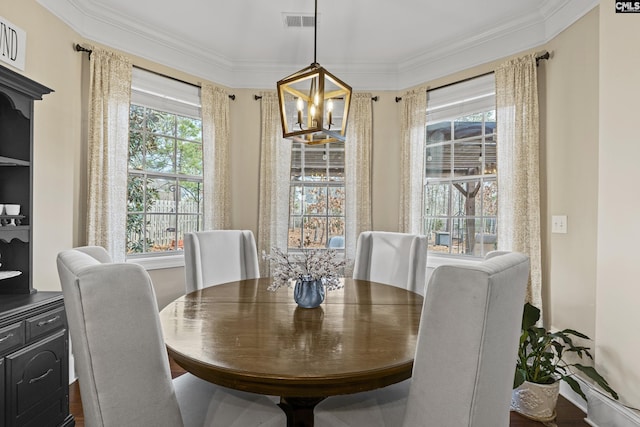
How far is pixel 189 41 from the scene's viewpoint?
3301mm

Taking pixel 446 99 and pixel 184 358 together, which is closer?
pixel 184 358

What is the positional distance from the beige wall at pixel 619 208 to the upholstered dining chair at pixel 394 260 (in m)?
1.03

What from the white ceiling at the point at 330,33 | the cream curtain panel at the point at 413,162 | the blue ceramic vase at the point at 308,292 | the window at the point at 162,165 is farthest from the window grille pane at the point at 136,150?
the cream curtain panel at the point at 413,162

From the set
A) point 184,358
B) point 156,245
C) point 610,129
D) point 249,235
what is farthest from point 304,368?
point 156,245

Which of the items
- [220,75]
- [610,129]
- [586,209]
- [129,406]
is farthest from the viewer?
[220,75]

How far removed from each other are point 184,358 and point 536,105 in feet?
9.77

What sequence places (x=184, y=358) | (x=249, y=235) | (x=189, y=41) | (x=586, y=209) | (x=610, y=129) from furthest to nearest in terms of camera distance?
(x=189, y=41)
(x=249, y=235)
(x=586, y=209)
(x=610, y=129)
(x=184, y=358)

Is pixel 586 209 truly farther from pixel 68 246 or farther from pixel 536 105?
pixel 68 246

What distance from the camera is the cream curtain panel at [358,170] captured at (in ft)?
12.0

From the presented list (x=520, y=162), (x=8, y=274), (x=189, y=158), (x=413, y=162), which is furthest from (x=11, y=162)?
(x=520, y=162)

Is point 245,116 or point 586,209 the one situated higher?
point 245,116

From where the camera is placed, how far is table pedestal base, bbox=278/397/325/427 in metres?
1.42

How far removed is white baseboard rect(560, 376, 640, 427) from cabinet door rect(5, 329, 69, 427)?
9.91 ft

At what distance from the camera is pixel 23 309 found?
1.65 meters
